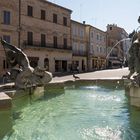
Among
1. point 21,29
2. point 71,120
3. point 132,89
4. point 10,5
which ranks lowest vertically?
point 71,120

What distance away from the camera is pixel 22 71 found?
47.5ft

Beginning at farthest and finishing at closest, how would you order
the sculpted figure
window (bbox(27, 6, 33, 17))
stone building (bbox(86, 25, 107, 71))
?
stone building (bbox(86, 25, 107, 71))
window (bbox(27, 6, 33, 17))
the sculpted figure

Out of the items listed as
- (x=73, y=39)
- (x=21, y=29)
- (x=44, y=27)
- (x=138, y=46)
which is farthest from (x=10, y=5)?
(x=138, y=46)

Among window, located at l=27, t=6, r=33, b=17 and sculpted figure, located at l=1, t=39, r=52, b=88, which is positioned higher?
window, located at l=27, t=6, r=33, b=17

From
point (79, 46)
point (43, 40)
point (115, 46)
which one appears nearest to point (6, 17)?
point (43, 40)

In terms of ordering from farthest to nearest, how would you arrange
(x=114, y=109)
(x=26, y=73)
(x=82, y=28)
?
(x=82, y=28) → (x=26, y=73) → (x=114, y=109)

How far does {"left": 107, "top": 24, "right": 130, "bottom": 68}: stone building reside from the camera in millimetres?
82450

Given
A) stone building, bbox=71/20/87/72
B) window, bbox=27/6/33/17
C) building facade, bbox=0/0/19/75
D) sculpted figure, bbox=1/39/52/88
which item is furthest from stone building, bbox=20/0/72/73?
sculpted figure, bbox=1/39/52/88

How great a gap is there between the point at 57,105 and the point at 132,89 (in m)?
4.14

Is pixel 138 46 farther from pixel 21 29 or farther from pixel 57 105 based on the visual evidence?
pixel 21 29

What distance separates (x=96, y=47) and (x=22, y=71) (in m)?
55.3

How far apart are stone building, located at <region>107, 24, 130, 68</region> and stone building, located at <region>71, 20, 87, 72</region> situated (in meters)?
18.3

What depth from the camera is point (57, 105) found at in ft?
41.9

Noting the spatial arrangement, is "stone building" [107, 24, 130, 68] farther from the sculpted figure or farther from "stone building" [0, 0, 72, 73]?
the sculpted figure
